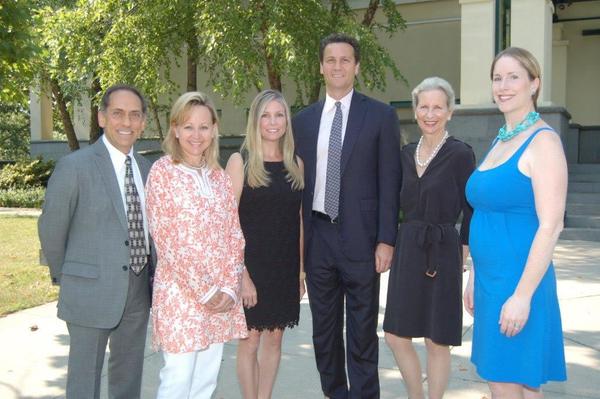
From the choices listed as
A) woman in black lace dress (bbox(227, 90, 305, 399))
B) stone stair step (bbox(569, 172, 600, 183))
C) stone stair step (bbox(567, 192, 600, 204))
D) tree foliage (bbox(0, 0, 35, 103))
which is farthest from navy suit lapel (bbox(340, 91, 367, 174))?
stone stair step (bbox(569, 172, 600, 183))

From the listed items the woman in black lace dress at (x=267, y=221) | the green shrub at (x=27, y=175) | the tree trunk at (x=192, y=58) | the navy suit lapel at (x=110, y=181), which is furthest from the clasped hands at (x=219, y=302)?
the green shrub at (x=27, y=175)

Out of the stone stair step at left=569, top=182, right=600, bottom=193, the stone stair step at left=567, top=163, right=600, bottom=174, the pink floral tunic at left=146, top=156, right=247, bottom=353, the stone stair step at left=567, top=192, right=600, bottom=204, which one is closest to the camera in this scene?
the pink floral tunic at left=146, top=156, right=247, bottom=353

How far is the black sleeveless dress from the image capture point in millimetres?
3723

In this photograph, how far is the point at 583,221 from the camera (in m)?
11.0

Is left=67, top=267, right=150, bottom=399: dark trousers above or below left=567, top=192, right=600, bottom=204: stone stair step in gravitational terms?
below

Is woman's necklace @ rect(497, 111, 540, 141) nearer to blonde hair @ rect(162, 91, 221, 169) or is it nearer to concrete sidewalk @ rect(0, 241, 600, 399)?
blonde hair @ rect(162, 91, 221, 169)

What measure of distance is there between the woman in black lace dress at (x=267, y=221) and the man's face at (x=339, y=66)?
38cm

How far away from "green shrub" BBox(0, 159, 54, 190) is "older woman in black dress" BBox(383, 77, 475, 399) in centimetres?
1886

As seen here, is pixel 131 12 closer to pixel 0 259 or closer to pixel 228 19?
pixel 228 19

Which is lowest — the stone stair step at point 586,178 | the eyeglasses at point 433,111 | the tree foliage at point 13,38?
the stone stair step at point 586,178

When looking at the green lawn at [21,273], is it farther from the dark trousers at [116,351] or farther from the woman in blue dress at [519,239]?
the woman in blue dress at [519,239]

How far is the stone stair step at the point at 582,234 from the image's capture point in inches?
416

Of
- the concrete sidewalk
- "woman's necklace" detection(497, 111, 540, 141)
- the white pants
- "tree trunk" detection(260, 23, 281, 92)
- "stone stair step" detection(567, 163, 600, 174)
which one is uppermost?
"tree trunk" detection(260, 23, 281, 92)

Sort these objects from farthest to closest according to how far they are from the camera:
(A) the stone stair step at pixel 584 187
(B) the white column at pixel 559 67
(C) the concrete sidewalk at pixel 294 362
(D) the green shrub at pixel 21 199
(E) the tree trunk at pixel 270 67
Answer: (D) the green shrub at pixel 21 199, (B) the white column at pixel 559 67, (A) the stone stair step at pixel 584 187, (E) the tree trunk at pixel 270 67, (C) the concrete sidewalk at pixel 294 362
